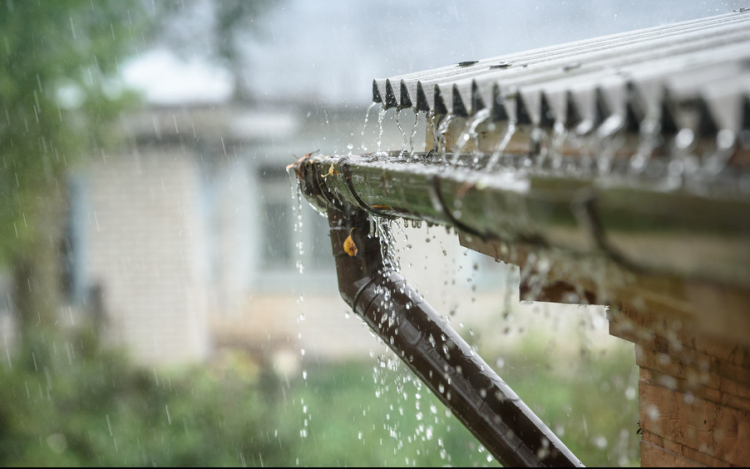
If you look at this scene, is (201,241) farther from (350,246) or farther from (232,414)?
(350,246)

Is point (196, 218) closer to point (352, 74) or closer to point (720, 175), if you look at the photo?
point (352, 74)

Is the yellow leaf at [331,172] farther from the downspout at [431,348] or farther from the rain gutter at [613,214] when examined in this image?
the rain gutter at [613,214]

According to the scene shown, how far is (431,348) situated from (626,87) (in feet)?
3.92

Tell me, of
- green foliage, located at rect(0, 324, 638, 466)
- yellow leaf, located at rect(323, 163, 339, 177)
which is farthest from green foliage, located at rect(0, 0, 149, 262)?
yellow leaf, located at rect(323, 163, 339, 177)

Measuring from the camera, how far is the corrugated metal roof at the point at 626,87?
1.11 meters

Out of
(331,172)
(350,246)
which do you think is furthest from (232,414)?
(331,172)

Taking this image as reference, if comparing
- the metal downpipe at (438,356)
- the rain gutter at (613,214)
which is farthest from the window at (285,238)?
the rain gutter at (613,214)

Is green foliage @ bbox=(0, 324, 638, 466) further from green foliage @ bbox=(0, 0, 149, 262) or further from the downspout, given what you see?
the downspout

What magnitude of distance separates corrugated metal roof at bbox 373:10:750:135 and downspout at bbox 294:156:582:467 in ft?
1.80

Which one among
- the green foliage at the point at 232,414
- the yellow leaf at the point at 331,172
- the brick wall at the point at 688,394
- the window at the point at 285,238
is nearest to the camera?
the brick wall at the point at 688,394

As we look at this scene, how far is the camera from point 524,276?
6.02 ft

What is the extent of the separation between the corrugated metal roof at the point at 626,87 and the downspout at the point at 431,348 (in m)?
0.55

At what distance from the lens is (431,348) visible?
2.21 meters

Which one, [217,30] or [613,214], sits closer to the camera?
[613,214]
